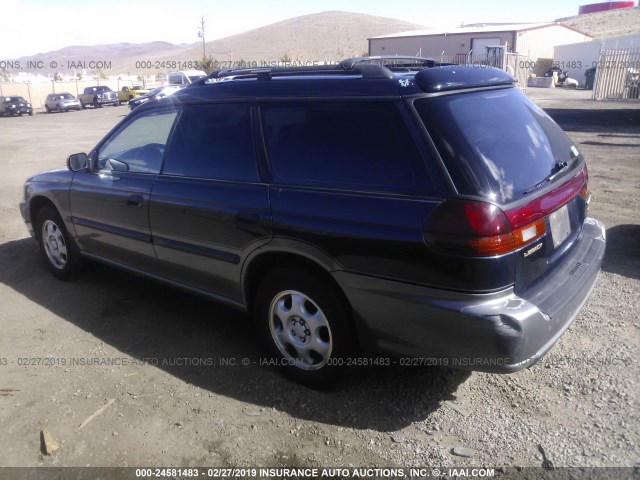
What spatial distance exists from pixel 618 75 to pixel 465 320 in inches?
1061

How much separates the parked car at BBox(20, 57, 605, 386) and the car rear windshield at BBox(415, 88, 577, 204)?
0.04 feet

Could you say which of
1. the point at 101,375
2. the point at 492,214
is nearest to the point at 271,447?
the point at 101,375

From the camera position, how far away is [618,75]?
24875 millimetres

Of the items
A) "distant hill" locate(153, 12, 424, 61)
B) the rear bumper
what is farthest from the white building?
the rear bumper

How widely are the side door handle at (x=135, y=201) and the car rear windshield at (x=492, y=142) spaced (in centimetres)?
231

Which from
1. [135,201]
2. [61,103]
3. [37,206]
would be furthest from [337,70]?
[61,103]

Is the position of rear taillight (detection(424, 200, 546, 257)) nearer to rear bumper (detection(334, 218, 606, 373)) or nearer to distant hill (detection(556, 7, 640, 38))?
rear bumper (detection(334, 218, 606, 373))

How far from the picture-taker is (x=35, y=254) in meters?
6.24

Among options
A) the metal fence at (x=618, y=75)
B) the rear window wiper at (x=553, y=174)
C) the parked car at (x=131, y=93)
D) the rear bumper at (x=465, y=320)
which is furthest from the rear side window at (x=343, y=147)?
the parked car at (x=131, y=93)

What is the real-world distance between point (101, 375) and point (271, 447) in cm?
146

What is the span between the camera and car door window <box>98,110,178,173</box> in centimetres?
409

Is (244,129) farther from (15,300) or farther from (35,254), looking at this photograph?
(35,254)

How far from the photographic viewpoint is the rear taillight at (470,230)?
255 cm

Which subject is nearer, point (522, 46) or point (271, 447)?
point (271, 447)
